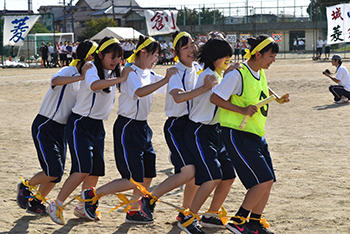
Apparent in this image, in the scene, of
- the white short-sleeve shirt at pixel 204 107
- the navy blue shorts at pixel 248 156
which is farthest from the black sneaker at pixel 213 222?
the white short-sleeve shirt at pixel 204 107

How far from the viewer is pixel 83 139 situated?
5.04 meters

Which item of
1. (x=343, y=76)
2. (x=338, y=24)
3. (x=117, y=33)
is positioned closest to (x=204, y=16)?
(x=117, y=33)

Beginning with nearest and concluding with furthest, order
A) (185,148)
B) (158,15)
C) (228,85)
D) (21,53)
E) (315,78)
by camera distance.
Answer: (228,85) < (185,148) < (315,78) < (158,15) < (21,53)

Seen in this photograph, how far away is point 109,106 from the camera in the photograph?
5.17 m

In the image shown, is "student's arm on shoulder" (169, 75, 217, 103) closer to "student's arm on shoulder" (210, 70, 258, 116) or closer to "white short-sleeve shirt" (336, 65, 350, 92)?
"student's arm on shoulder" (210, 70, 258, 116)

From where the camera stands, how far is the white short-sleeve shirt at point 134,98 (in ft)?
16.1

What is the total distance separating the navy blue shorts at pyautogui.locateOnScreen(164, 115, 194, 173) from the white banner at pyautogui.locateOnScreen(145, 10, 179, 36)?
2663cm

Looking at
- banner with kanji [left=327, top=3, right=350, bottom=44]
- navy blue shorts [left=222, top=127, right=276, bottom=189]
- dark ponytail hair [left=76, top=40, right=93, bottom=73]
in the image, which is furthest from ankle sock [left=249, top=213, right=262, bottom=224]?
banner with kanji [left=327, top=3, right=350, bottom=44]

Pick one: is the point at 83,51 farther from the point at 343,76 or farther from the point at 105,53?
the point at 343,76

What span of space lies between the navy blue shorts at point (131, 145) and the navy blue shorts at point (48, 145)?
23.9 inches

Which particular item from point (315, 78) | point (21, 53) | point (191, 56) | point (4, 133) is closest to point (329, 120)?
point (4, 133)

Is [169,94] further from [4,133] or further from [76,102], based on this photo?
[4,133]

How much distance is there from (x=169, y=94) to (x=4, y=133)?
21.9ft

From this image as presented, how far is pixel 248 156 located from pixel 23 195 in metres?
2.37
